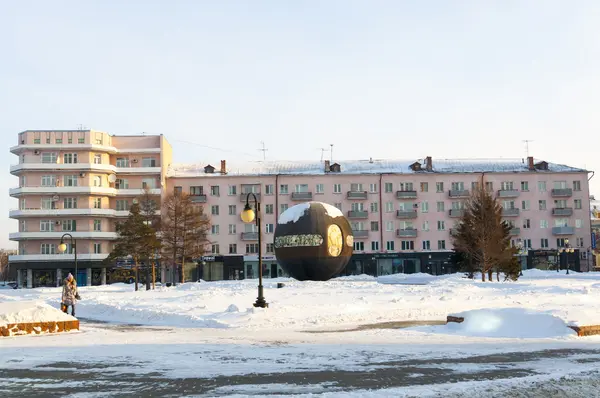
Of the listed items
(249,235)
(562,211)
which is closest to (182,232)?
(249,235)

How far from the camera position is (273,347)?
45.3ft

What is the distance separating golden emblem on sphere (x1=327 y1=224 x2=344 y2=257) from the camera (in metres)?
34.2

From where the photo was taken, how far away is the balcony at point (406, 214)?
250ft

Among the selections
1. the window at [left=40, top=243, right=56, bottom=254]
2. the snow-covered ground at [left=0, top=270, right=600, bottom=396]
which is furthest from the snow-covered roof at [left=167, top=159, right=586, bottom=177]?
the snow-covered ground at [left=0, top=270, right=600, bottom=396]

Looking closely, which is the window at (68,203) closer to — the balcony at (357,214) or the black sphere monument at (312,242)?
the balcony at (357,214)

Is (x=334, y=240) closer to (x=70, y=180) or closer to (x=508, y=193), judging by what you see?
(x=70, y=180)

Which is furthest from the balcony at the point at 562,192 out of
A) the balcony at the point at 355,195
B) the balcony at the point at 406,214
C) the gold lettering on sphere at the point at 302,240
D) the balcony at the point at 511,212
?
the gold lettering on sphere at the point at 302,240

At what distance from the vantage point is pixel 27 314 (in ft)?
55.4

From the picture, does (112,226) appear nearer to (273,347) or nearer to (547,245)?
(547,245)

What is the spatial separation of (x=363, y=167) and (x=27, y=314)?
65.4m

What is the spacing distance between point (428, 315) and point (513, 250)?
27472 millimetres

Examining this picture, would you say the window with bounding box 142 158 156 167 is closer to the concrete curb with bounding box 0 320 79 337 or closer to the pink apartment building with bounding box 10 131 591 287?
the pink apartment building with bounding box 10 131 591 287

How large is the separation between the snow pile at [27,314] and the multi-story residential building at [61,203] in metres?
56.3

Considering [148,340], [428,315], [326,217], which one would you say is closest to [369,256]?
[326,217]
